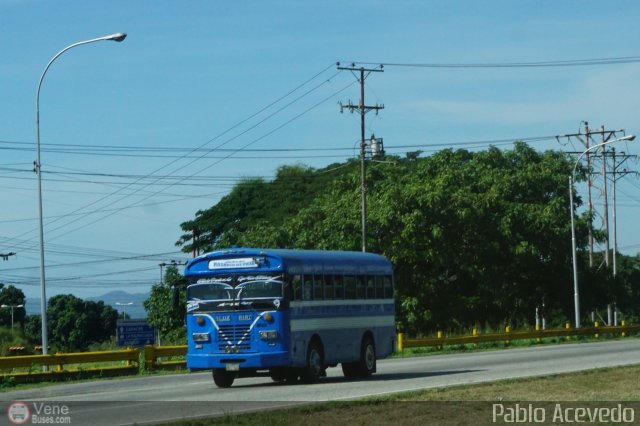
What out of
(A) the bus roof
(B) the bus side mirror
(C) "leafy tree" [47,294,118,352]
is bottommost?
(C) "leafy tree" [47,294,118,352]

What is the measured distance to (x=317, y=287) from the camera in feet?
86.8

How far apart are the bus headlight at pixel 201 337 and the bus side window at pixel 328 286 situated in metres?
2.98

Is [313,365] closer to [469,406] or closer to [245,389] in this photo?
[245,389]

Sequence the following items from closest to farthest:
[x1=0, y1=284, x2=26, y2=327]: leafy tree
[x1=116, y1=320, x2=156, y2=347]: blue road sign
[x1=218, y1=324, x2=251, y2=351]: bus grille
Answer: [x1=218, y1=324, x2=251, y2=351]: bus grille → [x1=116, y1=320, x2=156, y2=347]: blue road sign → [x1=0, y1=284, x2=26, y2=327]: leafy tree

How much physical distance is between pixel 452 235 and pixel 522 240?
6675mm

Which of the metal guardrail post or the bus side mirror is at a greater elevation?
the bus side mirror

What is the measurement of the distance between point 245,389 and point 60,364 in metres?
9.25

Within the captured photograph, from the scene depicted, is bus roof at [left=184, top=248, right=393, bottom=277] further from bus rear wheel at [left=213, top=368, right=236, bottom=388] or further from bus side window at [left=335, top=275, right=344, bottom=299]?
bus rear wheel at [left=213, top=368, right=236, bottom=388]

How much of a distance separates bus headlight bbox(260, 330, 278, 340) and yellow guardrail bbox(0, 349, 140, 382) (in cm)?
811

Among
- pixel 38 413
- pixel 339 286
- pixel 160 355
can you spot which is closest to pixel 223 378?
pixel 339 286

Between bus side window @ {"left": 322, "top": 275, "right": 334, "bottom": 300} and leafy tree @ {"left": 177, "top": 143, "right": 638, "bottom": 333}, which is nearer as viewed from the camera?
bus side window @ {"left": 322, "top": 275, "right": 334, "bottom": 300}

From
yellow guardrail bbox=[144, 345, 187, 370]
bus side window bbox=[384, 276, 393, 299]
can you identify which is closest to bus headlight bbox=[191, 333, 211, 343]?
bus side window bbox=[384, 276, 393, 299]

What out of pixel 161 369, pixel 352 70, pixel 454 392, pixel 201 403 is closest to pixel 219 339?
pixel 201 403

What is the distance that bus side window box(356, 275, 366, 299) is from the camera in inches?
1111
